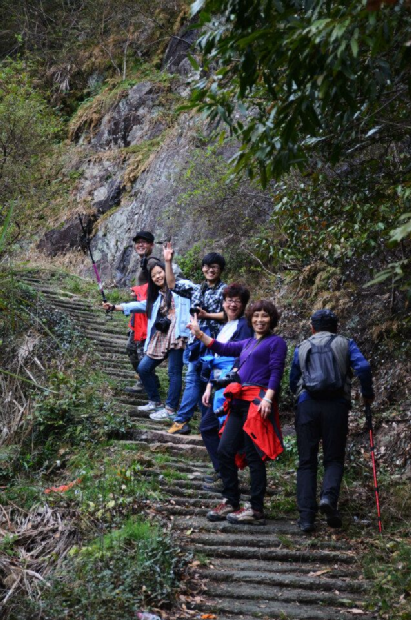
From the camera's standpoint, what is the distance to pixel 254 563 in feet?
18.8

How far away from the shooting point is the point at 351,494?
6.91 m

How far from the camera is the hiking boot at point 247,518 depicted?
629 cm

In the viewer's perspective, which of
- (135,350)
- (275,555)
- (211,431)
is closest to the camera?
(275,555)

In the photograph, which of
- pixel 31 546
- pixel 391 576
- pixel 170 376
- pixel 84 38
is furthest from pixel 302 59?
pixel 84 38

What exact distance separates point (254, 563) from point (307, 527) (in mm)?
658

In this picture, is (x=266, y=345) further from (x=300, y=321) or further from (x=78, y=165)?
(x=78, y=165)

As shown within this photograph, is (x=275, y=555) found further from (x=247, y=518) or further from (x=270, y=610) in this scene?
(x=270, y=610)

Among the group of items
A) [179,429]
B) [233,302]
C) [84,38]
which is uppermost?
[84,38]

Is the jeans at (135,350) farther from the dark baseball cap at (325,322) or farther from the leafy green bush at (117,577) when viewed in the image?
the leafy green bush at (117,577)

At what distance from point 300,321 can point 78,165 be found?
1220cm

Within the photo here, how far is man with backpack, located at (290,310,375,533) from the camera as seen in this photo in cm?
614

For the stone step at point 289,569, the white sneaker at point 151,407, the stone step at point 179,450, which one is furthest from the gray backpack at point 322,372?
the white sneaker at point 151,407

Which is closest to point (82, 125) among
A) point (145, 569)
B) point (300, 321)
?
point (300, 321)

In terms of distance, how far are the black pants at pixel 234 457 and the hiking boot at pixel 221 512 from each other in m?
0.09
